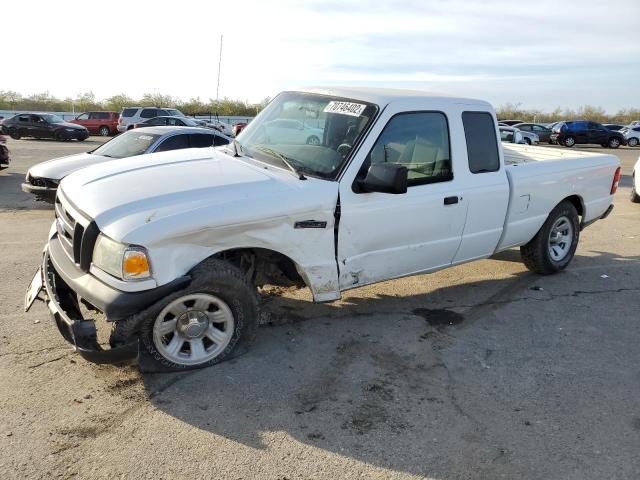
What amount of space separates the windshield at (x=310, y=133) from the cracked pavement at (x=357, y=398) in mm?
1385

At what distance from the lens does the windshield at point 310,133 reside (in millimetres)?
4321

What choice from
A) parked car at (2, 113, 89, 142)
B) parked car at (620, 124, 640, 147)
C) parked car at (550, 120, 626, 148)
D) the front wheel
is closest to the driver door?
the front wheel

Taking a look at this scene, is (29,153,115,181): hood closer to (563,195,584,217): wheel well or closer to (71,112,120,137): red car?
(563,195,584,217): wheel well

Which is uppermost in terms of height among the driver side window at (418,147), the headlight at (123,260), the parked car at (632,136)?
Answer: the parked car at (632,136)

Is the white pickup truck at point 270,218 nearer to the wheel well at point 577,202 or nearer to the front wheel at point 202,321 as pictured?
the front wheel at point 202,321

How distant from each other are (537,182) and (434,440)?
11.1 ft

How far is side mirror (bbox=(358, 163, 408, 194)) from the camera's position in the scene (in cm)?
395

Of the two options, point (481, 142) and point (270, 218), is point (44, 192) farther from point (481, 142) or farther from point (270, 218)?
point (481, 142)

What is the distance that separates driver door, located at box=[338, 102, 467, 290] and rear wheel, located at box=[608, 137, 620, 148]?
34796mm

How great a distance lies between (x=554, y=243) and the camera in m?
6.50

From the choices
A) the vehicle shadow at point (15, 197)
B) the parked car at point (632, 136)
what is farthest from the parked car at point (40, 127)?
the parked car at point (632, 136)

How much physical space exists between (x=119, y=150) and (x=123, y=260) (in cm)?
693

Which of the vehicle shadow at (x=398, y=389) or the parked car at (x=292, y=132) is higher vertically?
the parked car at (x=292, y=132)

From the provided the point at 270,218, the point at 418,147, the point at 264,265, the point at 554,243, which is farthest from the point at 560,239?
the point at 270,218
